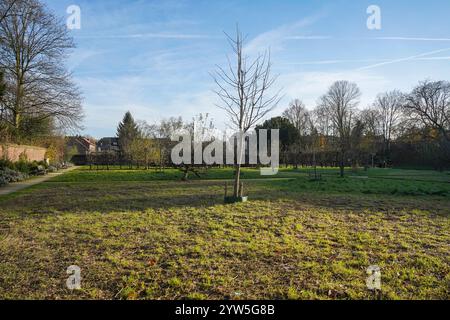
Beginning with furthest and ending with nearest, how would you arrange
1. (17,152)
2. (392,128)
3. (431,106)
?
(392,128)
(431,106)
(17,152)

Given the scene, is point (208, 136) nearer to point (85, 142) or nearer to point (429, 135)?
point (429, 135)

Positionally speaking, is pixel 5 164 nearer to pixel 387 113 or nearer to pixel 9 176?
pixel 9 176

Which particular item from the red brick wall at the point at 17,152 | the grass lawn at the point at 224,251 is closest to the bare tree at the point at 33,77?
the red brick wall at the point at 17,152

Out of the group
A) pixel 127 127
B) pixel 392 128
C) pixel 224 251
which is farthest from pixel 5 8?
pixel 392 128

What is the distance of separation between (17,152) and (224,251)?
74.0 feet

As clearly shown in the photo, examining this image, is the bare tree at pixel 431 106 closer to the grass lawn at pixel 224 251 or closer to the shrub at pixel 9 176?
the grass lawn at pixel 224 251

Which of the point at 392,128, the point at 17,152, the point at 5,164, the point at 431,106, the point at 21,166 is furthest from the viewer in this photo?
the point at 392,128

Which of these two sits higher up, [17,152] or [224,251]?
[17,152]

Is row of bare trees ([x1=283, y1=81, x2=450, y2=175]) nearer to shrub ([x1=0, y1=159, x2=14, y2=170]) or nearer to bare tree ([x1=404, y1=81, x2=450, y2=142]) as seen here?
bare tree ([x1=404, y1=81, x2=450, y2=142])

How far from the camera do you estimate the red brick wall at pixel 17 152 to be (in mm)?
17328

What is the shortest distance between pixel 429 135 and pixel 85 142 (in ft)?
226

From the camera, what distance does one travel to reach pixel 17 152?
19.8 meters

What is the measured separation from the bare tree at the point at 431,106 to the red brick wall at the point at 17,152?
39864 millimetres
